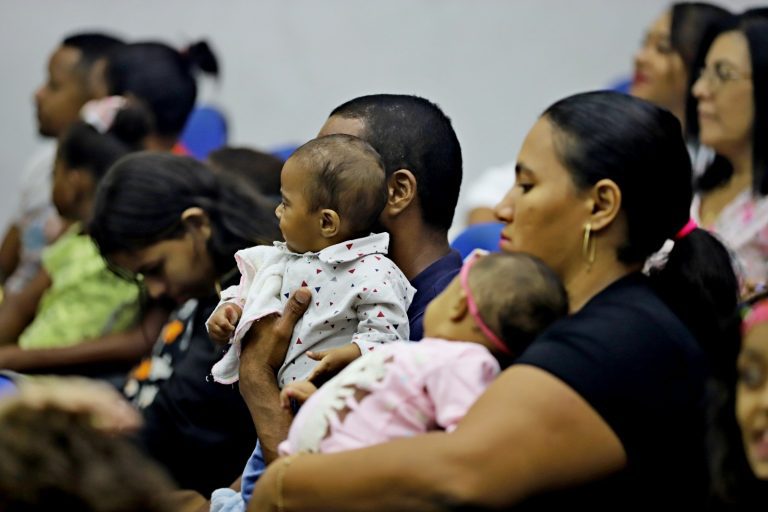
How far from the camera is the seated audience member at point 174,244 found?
3.14 m

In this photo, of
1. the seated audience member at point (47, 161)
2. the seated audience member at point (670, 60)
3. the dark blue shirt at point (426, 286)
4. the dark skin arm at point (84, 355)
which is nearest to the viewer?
the dark blue shirt at point (426, 286)

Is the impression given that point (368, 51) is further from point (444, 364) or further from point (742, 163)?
point (444, 364)

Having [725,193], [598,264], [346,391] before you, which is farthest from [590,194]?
[725,193]

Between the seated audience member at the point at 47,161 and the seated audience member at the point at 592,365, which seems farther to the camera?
the seated audience member at the point at 47,161

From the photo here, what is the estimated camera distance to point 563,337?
206 cm

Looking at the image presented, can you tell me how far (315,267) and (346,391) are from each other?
0.37 metres

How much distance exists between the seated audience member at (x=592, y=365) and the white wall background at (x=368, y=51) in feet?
12.0

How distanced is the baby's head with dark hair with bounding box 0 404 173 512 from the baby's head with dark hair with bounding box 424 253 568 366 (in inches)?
23.2

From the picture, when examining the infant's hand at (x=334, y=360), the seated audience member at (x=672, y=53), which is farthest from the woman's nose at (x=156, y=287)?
the seated audience member at (x=672, y=53)

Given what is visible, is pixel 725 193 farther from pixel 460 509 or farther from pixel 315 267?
pixel 460 509

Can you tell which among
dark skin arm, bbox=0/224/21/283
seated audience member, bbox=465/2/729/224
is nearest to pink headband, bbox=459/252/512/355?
seated audience member, bbox=465/2/729/224

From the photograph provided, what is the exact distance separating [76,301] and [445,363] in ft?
7.47

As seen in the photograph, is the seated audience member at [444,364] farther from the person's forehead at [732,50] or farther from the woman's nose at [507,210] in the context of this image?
the person's forehead at [732,50]

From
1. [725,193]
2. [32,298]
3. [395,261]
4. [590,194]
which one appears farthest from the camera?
[32,298]
